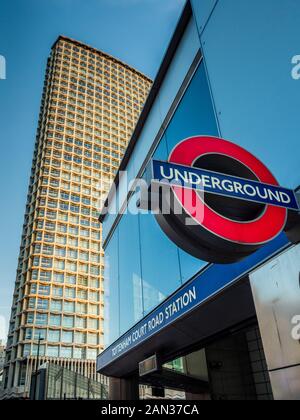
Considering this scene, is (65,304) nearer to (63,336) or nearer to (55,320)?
(55,320)

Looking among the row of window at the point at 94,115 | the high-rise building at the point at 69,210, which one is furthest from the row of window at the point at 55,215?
the row of window at the point at 94,115

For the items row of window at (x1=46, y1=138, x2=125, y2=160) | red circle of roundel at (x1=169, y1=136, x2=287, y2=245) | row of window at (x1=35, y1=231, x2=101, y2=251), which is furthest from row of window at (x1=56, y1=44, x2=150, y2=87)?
red circle of roundel at (x1=169, y1=136, x2=287, y2=245)

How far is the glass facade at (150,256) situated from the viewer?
315 inches

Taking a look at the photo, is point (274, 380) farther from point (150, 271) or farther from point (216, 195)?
point (150, 271)

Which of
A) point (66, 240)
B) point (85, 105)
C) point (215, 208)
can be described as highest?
point (85, 105)

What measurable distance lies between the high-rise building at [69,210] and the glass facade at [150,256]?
50.7m

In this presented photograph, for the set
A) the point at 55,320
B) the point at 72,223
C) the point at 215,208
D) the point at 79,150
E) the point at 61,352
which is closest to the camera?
the point at 215,208

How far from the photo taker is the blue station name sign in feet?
12.3

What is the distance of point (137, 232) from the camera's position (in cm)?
1195

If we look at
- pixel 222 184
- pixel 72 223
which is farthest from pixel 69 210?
pixel 222 184

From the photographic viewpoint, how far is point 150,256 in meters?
10.5

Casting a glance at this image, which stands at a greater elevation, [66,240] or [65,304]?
[66,240]

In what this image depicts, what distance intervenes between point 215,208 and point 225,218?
0.22 m
